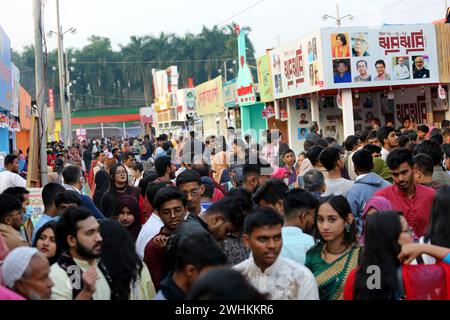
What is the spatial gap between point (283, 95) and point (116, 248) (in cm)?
2465

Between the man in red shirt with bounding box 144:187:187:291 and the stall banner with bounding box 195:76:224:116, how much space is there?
33.9 meters

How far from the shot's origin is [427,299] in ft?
14.3

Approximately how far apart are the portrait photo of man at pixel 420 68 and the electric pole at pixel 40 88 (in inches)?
533

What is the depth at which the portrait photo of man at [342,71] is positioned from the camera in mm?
24047

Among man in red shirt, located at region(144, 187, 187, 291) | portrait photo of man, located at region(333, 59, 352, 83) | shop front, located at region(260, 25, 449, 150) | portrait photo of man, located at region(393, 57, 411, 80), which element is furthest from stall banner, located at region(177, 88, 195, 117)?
man in red shirt, located at region(144, 187, 187, 291)

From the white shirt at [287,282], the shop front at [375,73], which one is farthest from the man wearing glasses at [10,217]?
the shop front at [375,73]

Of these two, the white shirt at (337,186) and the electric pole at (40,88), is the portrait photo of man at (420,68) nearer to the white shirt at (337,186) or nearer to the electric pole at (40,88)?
the electric pole at (40,88)

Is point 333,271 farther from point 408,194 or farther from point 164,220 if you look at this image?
point 408,194

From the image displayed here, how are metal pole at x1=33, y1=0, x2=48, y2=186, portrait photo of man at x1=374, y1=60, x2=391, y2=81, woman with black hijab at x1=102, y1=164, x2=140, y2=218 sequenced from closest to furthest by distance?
woman with black hijab at x1=102, y1=164, x2=140, y2=218
metal pole at x1=33, y1=0, x2=48, y2=186
portrait photo of man at x1=374, y1=60, x2=391, y2=81

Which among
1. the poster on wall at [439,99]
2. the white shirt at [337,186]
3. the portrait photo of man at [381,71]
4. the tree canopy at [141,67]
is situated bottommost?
the white shirt at [337,186]

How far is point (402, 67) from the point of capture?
78.9ft

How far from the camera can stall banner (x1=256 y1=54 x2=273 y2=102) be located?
31.4 meters

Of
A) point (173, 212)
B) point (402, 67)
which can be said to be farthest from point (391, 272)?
point (402, 67)

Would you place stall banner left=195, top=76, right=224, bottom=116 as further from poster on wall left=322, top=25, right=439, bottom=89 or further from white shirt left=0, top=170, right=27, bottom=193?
white shirt left=0, top=170, right=27, bottom=193
